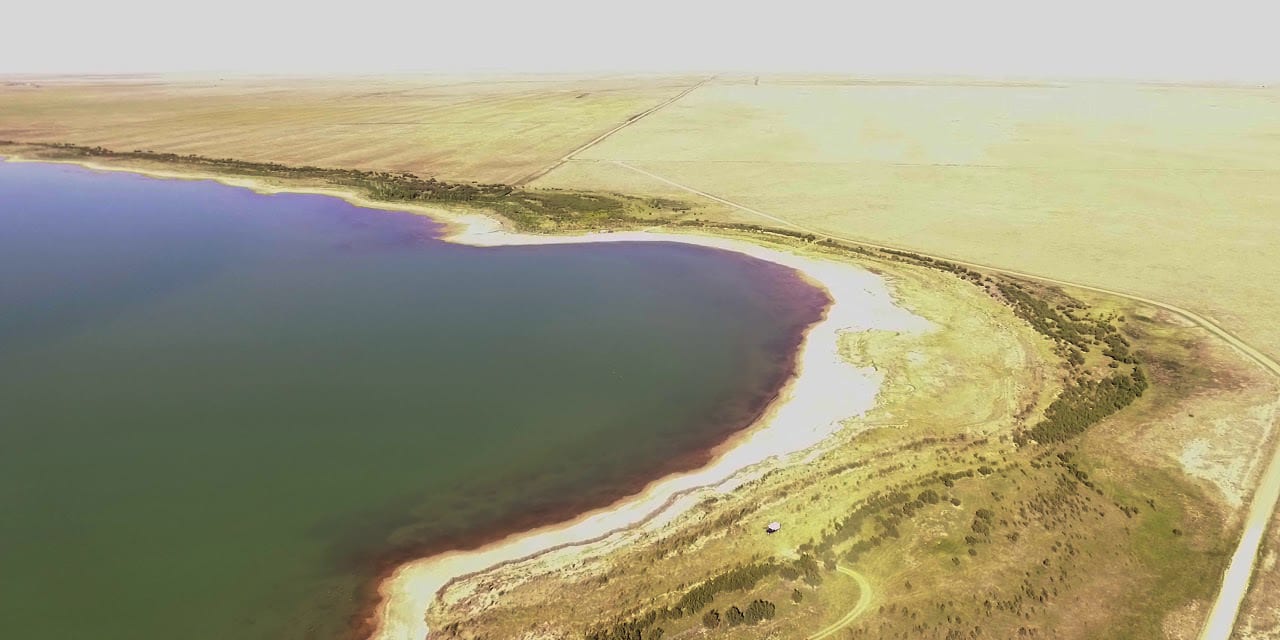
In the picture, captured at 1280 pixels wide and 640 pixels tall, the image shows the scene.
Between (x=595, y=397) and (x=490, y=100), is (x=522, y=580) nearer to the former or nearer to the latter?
(x=595, y=397)

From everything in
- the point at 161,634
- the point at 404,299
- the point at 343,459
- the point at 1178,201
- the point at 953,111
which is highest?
the point at 953,111

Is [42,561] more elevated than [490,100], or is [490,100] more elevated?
[490,100]

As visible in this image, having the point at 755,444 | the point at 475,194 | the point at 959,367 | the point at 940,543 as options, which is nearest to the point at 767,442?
the point at 755,444

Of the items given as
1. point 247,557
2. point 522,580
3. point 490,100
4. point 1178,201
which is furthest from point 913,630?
point 490,100

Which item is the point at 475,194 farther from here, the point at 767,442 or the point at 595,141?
the point at 767,442

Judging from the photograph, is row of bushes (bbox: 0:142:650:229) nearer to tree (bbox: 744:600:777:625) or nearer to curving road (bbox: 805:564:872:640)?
curving road (bbox: 805:564:872:640)

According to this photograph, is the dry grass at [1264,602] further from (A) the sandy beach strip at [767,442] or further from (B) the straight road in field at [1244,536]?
(A) the sandy beach strip at [767,442]
